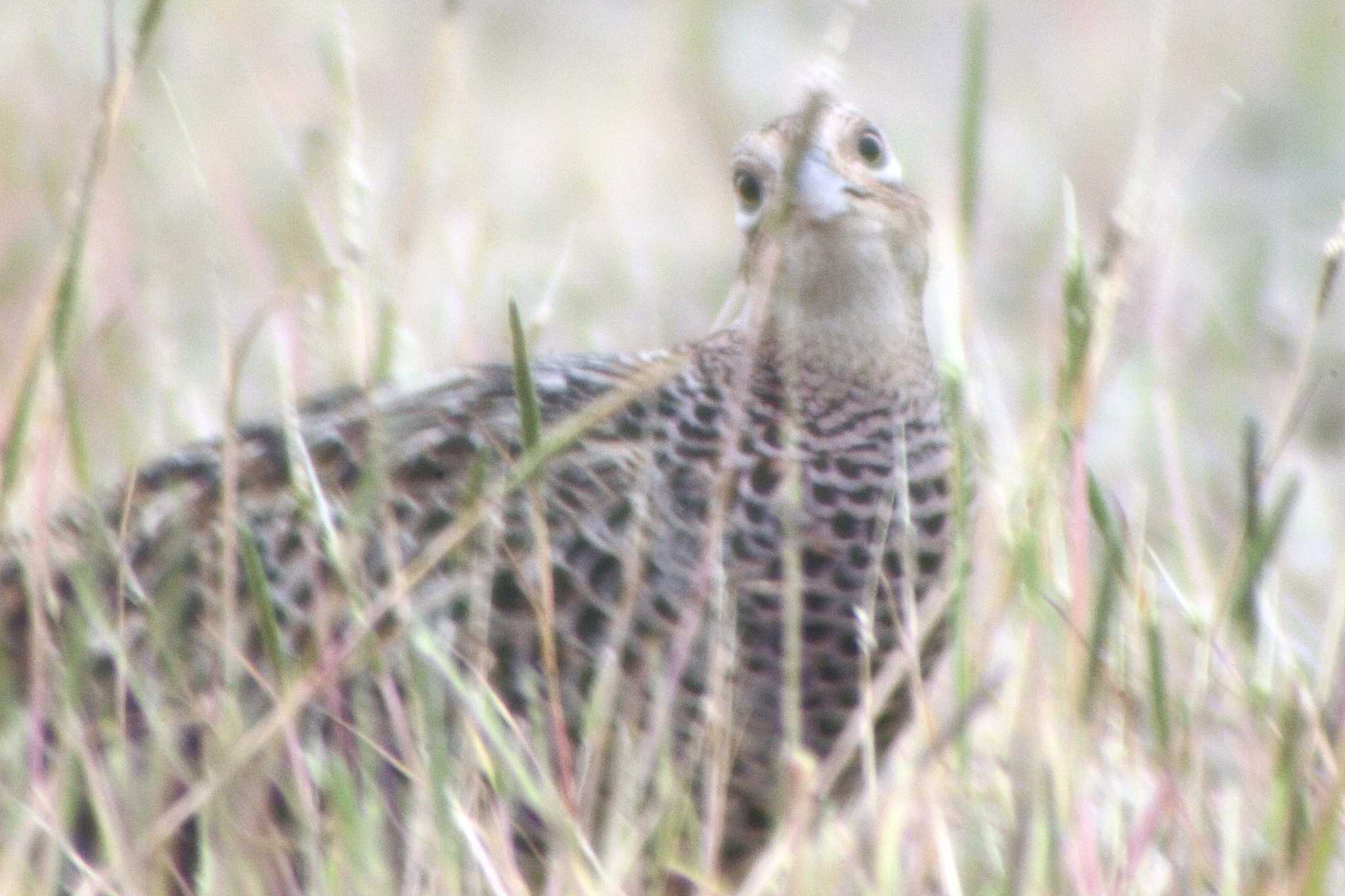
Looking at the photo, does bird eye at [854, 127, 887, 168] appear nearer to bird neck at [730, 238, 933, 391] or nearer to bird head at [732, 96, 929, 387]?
bird head at [732, 96, 929, 387]

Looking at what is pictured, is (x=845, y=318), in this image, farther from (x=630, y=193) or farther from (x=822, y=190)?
(x=630, y=193)

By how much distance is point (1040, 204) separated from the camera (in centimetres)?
604

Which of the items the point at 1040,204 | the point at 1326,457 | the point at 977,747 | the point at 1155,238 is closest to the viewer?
the point at 977,747

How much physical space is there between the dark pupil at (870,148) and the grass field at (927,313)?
0.18 m

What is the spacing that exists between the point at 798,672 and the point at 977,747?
1.31 ft

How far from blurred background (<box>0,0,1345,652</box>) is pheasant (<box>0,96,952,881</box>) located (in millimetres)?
138

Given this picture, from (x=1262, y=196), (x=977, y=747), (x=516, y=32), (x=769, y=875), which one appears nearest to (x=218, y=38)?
(x=516, y=32)

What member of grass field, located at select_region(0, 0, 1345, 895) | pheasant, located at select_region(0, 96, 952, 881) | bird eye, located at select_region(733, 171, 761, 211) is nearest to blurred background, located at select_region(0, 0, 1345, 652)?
grass field, located at select_region(0, 0, 1345, 895)

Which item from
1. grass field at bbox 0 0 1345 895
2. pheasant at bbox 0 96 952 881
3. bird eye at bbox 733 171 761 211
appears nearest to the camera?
grass field at bbox 0 0 1345 895

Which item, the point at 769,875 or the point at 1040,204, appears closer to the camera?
the point at 769,875

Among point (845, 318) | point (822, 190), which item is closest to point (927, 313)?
point (845, 318)

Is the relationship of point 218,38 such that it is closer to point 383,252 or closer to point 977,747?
point 383,252

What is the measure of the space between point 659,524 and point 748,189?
509 mm

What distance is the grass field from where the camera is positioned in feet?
8.30
